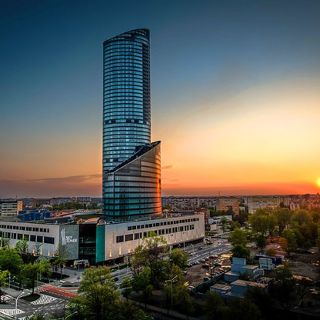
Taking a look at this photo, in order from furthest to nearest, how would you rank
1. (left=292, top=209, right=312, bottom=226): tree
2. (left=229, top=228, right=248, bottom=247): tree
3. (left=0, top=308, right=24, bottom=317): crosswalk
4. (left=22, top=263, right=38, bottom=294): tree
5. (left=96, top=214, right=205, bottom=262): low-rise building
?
(left=292, top=209, right=312, bottom=226): tree
(left=229, top=228, right=248, bottom=247): tree
(left=96, top=214, right=205, bottom=262): low-rise building
(left=22, top=263, right=38, bottom=294): tree
(left=0, top=308, right=24, bottom=317): crosswalk

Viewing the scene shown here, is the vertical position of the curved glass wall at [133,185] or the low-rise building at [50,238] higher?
the curved glass wall at [133,185]

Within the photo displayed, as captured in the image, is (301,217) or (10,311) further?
(301,217)

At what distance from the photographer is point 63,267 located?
78.1m

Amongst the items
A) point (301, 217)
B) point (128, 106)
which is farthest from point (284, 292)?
point (128, 106)

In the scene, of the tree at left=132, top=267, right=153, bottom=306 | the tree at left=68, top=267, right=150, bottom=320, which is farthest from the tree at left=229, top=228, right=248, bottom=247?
the tree at left=68, top=267, right=150, bottom=320

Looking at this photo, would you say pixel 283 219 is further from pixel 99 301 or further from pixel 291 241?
pixel 99 301

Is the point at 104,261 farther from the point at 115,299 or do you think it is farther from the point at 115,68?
the point at 115,68

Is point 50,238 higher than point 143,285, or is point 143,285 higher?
point 50,238

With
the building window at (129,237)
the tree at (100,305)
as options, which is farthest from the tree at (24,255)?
the tree at (100,305)

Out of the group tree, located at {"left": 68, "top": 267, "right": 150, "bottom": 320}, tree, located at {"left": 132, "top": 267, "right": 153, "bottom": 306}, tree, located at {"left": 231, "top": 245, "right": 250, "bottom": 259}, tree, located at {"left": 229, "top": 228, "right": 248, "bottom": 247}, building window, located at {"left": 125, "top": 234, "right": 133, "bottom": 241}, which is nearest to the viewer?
tree, located at {"left": 68, "top": 267, "right": 150, "bottom": 320}

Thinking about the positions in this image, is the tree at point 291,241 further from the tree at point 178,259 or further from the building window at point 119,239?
the building window at point 119,239

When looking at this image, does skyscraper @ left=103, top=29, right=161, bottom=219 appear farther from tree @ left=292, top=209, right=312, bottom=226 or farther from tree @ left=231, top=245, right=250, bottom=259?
tree @ left=231, top=245, right=250, bottom=259

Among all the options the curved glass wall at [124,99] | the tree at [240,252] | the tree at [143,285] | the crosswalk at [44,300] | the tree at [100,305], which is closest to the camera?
the tree at [100,305]

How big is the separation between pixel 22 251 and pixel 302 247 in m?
72.1
